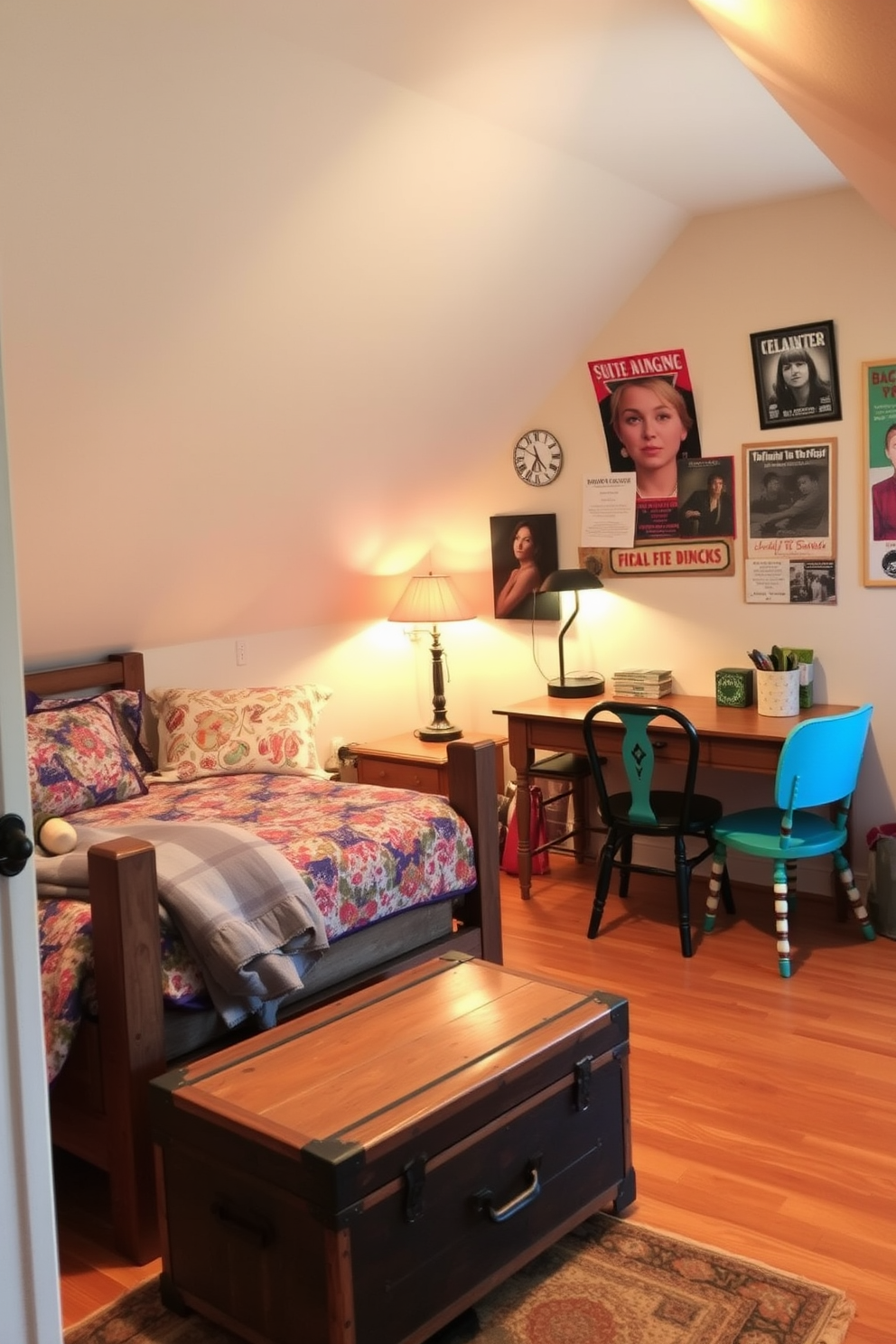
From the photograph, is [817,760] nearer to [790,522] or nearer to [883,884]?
[883,884]

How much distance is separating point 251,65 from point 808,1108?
9.19ft

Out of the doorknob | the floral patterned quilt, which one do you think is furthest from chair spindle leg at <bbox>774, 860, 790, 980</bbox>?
the doorknob

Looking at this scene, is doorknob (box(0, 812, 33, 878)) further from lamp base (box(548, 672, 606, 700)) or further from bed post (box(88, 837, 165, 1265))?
lamp base (box(548, 672, 606, 700))

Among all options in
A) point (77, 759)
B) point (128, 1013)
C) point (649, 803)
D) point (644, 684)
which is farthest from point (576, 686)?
point (128, 1013)

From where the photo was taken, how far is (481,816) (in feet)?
11.5

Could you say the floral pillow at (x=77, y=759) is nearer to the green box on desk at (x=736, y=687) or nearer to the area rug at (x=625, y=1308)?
the area rug at (x=625, y=1308)

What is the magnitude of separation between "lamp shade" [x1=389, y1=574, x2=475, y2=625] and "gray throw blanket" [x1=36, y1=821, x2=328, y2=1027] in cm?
208

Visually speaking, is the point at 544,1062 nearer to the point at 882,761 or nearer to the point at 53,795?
the point at 53,795

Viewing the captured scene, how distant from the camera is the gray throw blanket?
2682 millimetres

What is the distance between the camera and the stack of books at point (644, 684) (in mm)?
4703

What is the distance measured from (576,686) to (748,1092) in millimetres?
2037

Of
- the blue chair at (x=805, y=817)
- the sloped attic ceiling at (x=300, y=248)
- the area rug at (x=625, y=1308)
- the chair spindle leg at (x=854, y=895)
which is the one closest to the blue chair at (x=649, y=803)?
the blue chair at (x=805, y=817)

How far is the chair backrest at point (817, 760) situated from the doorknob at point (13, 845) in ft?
8.22

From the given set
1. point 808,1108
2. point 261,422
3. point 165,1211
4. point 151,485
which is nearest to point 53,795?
point 151,485
